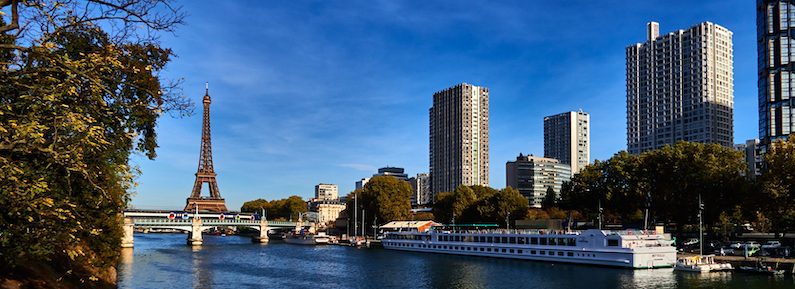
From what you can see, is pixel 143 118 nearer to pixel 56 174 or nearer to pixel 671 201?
pixel 56 174

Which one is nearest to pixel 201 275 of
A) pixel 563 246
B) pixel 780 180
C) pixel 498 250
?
pixel 498 250

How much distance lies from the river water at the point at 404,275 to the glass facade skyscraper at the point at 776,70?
75.2 metres

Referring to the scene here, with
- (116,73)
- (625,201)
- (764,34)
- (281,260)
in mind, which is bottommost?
(281,260)

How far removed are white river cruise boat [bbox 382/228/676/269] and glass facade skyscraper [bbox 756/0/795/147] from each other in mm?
64950

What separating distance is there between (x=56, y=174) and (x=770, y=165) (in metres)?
85.9

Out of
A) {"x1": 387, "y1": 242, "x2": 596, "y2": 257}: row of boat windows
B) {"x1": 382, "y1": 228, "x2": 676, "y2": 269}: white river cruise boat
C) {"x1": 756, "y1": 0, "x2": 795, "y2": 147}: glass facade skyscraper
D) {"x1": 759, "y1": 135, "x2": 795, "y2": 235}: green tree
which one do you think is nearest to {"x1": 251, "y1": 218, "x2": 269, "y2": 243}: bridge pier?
{"x1": 387, "y1": 242, "x2": 596, "y2": 257}: row of boat windows

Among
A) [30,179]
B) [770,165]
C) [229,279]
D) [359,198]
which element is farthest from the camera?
[359,198]

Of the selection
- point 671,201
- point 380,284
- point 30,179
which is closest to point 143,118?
point 30,179

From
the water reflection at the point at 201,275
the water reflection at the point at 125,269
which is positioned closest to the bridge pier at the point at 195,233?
the water reflection at the point at 125,269

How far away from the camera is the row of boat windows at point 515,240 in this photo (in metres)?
88.4

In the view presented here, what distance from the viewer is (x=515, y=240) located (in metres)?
97.9

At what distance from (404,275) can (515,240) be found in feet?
97.6

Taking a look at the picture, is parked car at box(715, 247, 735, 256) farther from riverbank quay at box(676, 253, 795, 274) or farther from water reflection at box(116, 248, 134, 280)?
water reflection at box(116, 248, 134, 280)

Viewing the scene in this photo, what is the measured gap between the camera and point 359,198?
571ft
